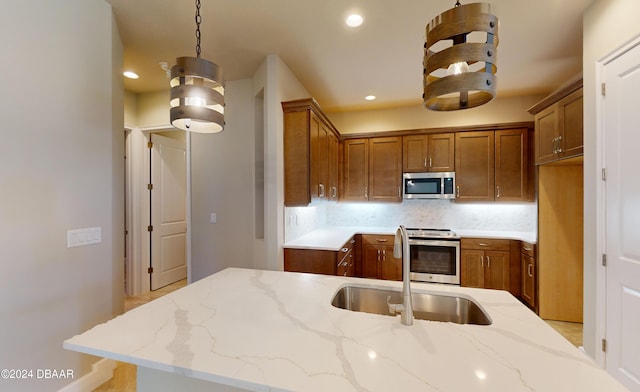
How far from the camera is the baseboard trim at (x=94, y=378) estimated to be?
1.80m

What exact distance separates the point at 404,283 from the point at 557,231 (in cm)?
299

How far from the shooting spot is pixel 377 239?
383cm

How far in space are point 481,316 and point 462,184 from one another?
2.99 m

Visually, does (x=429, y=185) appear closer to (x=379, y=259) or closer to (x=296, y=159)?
(x=379, y=259)

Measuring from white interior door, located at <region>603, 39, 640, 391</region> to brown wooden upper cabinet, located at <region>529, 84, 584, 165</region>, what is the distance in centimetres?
58

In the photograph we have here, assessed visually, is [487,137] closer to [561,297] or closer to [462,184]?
[462,184]

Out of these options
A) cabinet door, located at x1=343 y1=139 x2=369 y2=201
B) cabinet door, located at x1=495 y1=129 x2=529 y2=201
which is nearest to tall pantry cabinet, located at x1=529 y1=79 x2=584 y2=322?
cabinet door, located at x1=495 y1=129 x2=529 y2=201

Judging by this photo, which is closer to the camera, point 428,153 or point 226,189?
point 226,189

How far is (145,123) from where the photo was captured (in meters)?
3.63

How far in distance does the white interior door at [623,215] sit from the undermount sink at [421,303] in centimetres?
130

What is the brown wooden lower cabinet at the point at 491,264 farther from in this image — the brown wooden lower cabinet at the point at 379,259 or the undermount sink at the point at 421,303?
the undermount sink at the point at 421,303

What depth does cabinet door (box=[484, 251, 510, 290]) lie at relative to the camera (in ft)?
11.2

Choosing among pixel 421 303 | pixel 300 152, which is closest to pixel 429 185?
pixel 300 152

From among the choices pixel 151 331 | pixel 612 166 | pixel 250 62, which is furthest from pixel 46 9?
pixel 612 166
